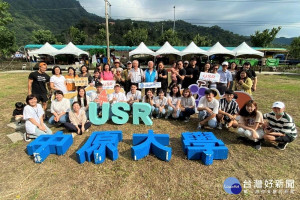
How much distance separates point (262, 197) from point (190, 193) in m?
1.13

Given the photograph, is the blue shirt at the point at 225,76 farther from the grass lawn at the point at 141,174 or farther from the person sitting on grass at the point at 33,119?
the person sitting on grass at the point at 33,119

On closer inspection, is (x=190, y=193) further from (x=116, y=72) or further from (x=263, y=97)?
(x=263, y=97)

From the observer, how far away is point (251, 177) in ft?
10.1

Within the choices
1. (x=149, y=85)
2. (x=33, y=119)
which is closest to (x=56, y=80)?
(x=33, y=119)

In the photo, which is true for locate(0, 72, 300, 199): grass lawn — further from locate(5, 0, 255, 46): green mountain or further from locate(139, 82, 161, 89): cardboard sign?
locate(5, 0, 255, 46): green mountain

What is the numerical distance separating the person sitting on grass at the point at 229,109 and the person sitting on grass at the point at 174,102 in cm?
124

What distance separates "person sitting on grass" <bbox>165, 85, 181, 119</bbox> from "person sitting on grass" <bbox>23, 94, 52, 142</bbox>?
11.6 feet

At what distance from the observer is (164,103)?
18.2 ft

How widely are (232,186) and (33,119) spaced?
4527 millimetres

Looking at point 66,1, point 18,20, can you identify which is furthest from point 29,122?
point 66,1

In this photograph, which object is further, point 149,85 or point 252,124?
point 149,85

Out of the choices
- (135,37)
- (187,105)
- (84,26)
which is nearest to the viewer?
(187,105)

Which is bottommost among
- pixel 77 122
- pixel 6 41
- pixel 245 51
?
pixel 77 122

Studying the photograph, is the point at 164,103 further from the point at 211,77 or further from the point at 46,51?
the point at 46,51
